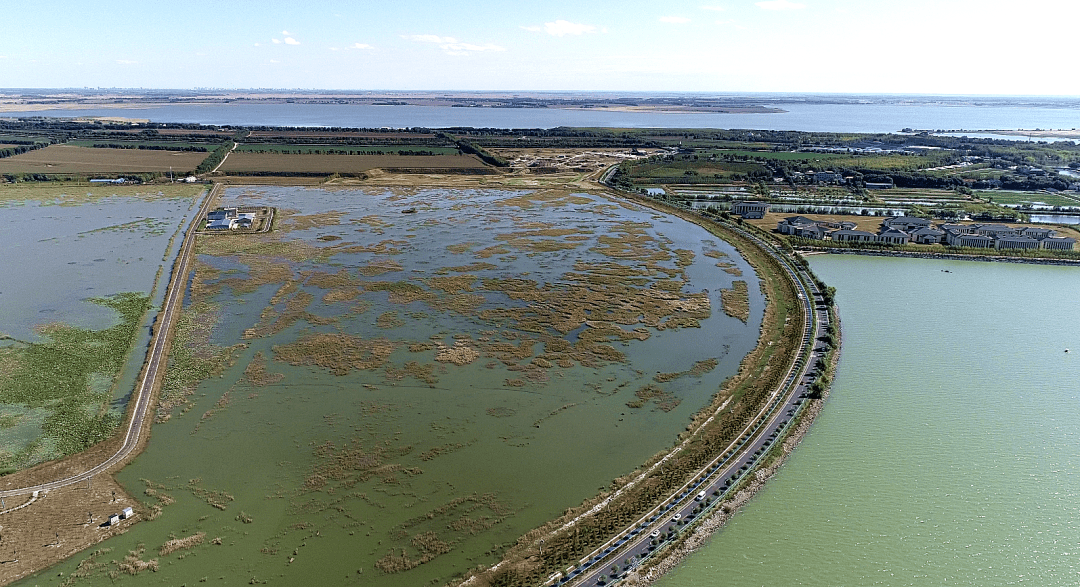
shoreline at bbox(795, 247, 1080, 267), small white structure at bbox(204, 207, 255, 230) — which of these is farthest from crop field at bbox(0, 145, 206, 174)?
shoreline at bbox(795, 247, 1080, 267)

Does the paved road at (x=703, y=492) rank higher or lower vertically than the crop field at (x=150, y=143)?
lower

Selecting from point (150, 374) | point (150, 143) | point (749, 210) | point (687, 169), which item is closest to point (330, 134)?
point (150, 143)

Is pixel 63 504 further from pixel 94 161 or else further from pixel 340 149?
pixel 340 149

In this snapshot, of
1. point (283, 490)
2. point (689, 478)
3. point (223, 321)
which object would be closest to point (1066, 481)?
point (689, 478)

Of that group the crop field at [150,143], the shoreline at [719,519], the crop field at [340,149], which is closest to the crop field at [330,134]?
the crop field at [340,149]

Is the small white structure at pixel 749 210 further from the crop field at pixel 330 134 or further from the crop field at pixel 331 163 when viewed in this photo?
the crop field at pixel 330 134
